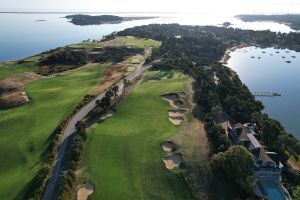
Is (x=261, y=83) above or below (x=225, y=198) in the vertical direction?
below

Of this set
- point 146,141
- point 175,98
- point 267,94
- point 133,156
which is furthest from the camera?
point 267,94

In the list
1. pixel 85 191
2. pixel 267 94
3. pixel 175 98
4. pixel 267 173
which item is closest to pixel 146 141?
pixel 85 191

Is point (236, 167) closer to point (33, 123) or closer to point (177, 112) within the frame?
point (177, 112)

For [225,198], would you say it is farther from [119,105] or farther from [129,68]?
[129,68]

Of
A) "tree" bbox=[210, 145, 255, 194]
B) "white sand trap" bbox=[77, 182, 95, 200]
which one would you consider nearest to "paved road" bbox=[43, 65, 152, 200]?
"white sand trap" bbox=[77, 182, 95, 200]

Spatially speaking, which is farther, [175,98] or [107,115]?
[175,98]

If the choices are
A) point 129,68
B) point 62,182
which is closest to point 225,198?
point 62,182

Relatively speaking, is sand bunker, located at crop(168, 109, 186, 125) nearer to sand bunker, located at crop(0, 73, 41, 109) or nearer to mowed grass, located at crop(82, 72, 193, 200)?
mowed grass, located at crop(82, 72, 193, 200)
